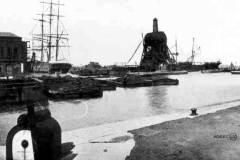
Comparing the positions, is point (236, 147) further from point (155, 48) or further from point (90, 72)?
point (155, 48)

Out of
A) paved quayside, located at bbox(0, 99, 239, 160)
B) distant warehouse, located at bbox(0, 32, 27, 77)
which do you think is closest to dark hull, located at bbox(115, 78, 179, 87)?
distant warehouse, located at bbox(0, 32, 27, 77)

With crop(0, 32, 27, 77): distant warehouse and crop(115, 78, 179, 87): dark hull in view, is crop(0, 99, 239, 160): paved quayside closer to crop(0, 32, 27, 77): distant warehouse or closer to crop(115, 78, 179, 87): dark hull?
crop(0, 32, 27, 77): distant warehouse

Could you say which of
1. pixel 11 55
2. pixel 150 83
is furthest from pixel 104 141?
pixel 150 83

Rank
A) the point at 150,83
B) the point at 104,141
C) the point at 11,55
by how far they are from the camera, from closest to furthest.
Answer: the point at 104,141 < the point at 11,55 < the point at 150,83

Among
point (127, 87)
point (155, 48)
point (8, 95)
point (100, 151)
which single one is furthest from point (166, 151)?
point (155, 48)

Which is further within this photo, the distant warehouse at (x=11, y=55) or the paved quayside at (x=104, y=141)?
the distant warehouse at (x=11, y=55)

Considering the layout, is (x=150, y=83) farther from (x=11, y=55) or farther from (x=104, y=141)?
(x=104, y=141)

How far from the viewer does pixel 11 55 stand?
51.5 metres

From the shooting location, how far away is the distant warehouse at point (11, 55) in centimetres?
5050

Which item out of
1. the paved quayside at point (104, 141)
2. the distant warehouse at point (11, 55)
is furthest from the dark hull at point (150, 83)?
the paved quayside at point (104, 141)

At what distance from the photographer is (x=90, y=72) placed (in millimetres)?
79250

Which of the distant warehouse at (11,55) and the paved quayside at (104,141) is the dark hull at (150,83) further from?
the paved quayside at (104,141)

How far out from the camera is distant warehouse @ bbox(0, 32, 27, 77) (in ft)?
166

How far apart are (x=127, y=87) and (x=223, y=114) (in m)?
41.0
